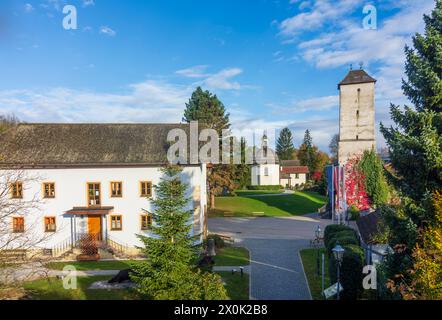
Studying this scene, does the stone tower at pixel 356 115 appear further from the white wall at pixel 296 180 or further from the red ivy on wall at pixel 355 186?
the white wall at pixel 296 180

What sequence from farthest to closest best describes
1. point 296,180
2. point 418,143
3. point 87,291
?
point 296,180
point 87,291
point 418,143

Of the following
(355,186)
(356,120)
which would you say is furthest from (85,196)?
(356,120)

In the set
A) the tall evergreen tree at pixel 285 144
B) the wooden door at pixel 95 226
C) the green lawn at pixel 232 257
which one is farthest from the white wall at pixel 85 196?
the tall evergreen tree at pixel 285 144

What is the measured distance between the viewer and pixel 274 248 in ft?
76.6

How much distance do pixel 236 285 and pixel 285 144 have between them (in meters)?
95.3

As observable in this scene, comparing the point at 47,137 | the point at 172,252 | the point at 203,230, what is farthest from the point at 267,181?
the point at 172,252

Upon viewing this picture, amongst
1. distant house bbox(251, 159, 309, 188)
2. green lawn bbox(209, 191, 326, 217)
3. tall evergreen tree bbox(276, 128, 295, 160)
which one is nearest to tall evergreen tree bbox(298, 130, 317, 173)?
distant house bbox(251, 159, 309, 188)

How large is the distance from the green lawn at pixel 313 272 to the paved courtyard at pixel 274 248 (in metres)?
0.33

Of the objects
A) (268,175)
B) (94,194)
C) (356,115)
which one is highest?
(356,115)

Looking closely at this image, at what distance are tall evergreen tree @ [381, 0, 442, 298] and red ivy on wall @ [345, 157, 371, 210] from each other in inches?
930

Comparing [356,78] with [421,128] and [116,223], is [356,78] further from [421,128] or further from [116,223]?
[116,223]

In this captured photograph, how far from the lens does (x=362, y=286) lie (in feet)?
43.0
